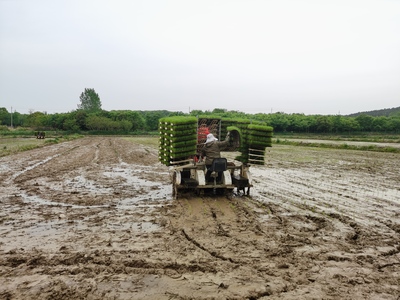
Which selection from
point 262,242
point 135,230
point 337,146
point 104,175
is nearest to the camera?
point 262,242

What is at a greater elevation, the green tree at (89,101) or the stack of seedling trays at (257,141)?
the green tree at (89,101)

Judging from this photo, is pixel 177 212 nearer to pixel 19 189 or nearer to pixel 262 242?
pixel 262 242

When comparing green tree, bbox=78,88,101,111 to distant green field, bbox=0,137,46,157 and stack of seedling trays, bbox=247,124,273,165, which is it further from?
stack of seedling trays, bbox=247,124,273,165

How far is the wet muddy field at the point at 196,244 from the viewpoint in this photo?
4297 millimetres

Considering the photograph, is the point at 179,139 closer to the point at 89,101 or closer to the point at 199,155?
the point at 199,155

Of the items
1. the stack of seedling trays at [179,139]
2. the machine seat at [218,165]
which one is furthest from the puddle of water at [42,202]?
the machine seat at [218,165]

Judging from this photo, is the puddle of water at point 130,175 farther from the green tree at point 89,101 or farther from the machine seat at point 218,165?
the green tree at point 89,101

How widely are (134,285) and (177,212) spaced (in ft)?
12.9

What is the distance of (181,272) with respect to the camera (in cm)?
472

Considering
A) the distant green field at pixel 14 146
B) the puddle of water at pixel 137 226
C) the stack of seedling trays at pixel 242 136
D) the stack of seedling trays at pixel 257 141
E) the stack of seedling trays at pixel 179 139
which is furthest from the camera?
the distant green field at pixel 14 146

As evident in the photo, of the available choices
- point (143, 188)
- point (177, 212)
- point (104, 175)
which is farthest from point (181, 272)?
point (104, 175)

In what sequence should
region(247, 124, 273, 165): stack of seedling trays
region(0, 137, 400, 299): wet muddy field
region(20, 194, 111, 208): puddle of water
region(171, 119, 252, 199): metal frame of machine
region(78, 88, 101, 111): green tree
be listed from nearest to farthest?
region(0, 137, 400, 299): wet muddy field → region(20, 194, 111, 208): puddle of water → region(171, 119, 252, 199): metal frame of machine → region(247, 124, 273, 165): stack of seedling trays → region(78, 88, 101, 111): green tree

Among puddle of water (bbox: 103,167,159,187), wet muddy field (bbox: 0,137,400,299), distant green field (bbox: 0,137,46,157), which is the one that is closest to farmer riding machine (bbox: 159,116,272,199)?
wet muddy field (bbox: 0,137,400,299)

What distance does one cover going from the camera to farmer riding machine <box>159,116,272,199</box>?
367 inches
